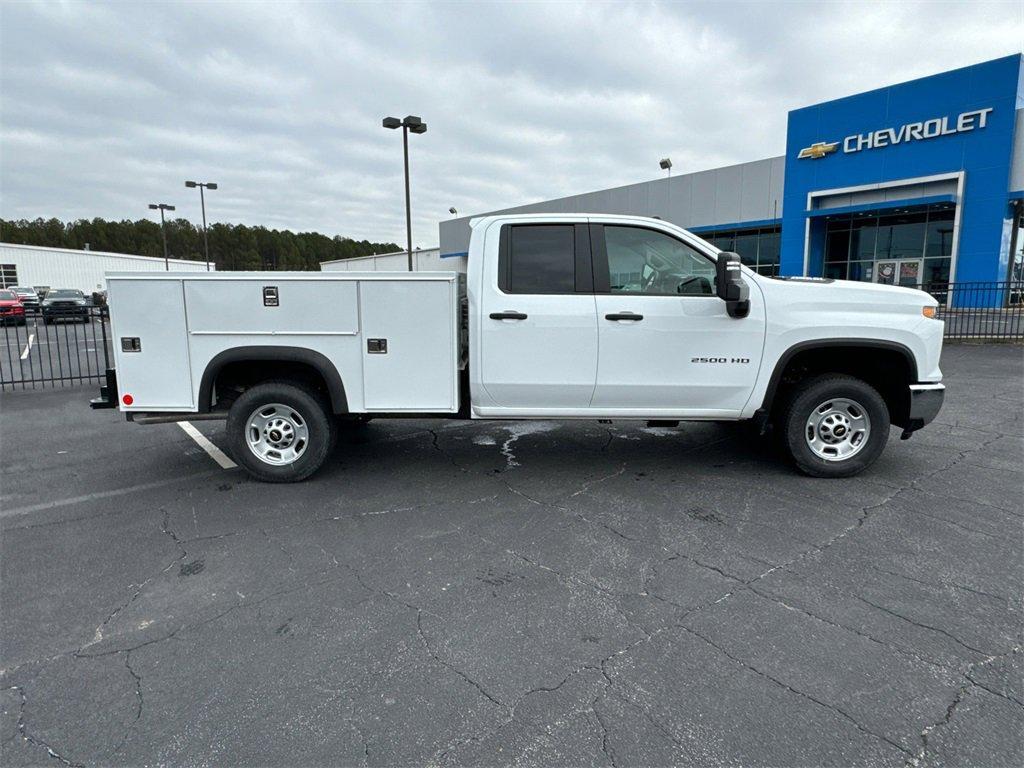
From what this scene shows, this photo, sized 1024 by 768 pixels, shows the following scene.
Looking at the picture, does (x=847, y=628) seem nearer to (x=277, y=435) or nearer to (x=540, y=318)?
(x=540, y=318)

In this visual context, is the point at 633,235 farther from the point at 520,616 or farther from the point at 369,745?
the point at 369,745

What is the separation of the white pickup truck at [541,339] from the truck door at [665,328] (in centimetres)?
1

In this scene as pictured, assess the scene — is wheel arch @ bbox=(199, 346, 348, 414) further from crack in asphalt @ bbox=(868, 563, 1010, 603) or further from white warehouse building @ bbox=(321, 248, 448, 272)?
white warehouse building @ bbox=(321, 248, 448, 272)

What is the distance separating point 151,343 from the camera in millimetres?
4859

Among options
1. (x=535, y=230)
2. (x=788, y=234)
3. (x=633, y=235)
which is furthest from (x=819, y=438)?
(x=788, y=234)

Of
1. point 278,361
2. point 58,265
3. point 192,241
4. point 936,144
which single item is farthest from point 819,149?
point 192,241

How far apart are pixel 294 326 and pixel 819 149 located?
92.5 ft

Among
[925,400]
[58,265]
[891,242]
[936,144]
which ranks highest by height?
[936,144]

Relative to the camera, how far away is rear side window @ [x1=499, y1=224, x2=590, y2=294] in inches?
193

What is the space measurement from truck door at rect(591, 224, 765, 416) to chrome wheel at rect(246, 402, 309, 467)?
251 centimetres

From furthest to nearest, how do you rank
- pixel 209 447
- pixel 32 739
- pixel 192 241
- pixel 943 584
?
1. pixel 192 241
2. pixel 209 447
3. pixel 943 584
4. pixel 32 739

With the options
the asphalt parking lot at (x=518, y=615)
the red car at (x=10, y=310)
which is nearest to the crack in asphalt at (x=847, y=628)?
the asphalt parking lot at (x=518, y=615)

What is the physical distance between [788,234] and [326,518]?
A: 2970cm

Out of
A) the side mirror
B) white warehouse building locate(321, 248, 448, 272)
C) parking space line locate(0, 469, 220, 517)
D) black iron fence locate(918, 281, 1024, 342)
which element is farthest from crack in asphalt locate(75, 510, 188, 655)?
white warehouse building locate(321, 248, 448, 272)
